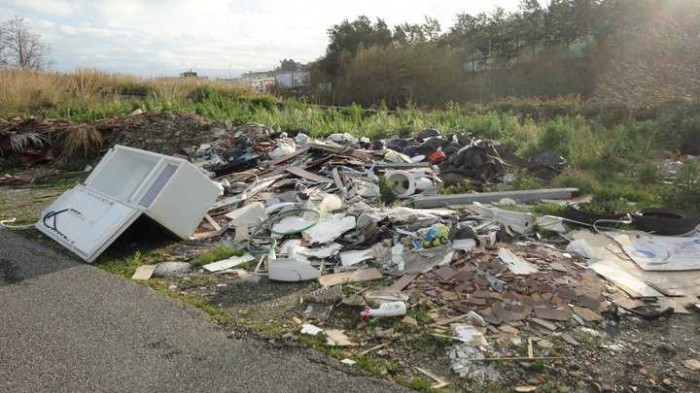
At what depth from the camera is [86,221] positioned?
577cm

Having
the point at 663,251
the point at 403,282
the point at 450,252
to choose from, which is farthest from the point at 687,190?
the point at 403,282

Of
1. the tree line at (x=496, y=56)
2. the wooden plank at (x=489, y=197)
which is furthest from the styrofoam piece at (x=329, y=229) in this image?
the tree line at (x=496, y=56)

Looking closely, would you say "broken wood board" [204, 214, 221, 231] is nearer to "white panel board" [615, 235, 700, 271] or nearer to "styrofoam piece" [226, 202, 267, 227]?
"styrofoam piece" [226, 202, 267, 227]

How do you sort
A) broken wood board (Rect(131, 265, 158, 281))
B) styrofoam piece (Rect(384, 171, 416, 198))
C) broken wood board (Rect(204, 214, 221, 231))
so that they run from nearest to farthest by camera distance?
broken wood board (Rect(131, 265, 158, 281)), broken wood board (Rect(204, 214, 221, 231)), styrofoam piece (Rect(384, 171, 416, 198))

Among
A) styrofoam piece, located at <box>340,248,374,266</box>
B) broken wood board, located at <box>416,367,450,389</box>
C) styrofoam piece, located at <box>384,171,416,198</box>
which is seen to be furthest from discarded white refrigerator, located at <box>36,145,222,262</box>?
broken wood board, located at <box>416,367,450,389</box>

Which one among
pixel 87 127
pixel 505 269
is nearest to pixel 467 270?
pixel 505 269

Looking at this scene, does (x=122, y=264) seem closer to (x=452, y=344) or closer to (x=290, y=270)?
(x=290, y=270)

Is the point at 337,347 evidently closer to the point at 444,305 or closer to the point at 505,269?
the point at 444,305

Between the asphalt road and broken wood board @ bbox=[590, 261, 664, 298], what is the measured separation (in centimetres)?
254

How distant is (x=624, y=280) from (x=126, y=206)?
499 centimetres

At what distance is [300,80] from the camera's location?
32.8m

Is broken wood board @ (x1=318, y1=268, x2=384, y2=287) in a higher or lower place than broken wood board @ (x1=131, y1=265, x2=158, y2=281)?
lower

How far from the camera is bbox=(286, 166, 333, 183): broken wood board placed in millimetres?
8180

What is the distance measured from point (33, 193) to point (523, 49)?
28498 millimetres
